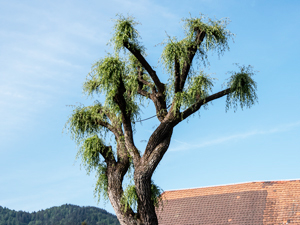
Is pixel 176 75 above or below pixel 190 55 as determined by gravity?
below

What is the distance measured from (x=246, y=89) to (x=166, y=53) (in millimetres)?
2461

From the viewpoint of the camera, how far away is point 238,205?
74.9 feet

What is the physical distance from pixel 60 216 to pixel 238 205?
11244 cm

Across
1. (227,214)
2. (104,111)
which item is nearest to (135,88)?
(104,111)

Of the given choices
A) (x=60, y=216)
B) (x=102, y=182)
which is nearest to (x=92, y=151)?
(x=102, y=182)

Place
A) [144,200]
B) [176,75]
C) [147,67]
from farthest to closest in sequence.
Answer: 1. [147,67]
2. [176,75]
3. [144,200]

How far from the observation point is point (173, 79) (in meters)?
11.4

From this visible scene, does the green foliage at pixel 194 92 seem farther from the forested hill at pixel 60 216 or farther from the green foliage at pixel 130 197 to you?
the forested hill at pixel 60 216

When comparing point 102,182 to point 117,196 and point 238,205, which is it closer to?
point 117,196

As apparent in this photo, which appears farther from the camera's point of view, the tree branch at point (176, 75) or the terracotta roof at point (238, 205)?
the terracotta roof at point (238, 205)

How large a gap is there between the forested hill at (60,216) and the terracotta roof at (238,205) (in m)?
89.1

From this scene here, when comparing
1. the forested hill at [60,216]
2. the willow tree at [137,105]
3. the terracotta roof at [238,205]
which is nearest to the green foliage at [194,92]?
the willow tree at [137,105]

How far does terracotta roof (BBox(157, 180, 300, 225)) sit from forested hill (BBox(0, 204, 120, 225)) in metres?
89.1

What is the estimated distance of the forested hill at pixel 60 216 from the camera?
114 meters
